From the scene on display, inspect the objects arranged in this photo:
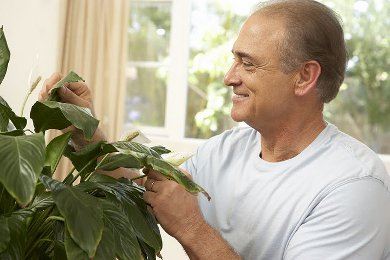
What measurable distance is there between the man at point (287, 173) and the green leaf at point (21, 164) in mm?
457

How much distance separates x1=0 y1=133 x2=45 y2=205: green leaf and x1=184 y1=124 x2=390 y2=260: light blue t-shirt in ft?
2.35

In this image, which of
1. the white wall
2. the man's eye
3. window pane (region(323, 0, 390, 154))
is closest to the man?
the man's eye

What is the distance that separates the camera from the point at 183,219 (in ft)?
4.98

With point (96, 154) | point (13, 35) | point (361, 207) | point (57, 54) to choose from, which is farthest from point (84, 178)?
point (13, 35)

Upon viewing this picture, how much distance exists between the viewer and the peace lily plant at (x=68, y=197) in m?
1.09

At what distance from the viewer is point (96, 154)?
1.39 m

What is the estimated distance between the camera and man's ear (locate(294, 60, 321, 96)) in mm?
1717

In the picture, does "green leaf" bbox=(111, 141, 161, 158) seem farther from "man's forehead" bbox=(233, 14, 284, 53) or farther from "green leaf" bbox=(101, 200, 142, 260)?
"man's forehead" bbox=(233, 14, 284, 53)

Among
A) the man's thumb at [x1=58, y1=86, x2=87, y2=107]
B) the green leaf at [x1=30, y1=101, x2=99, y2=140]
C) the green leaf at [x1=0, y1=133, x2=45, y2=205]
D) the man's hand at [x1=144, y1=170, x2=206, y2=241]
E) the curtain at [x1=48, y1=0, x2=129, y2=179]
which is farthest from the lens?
the curtain at [x1=48, y1=0, x2=129, y2=179]

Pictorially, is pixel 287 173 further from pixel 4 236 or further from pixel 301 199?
pixel 4 236

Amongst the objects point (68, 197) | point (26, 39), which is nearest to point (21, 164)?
point (68, 197)

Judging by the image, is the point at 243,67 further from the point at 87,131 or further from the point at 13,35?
the point at 13,35

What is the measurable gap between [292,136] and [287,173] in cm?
12

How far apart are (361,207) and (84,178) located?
65 centimetres
